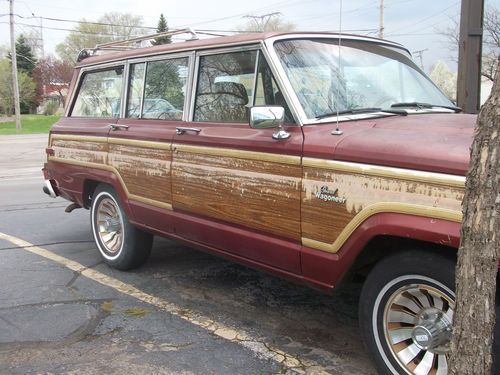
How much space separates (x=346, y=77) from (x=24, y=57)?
225 feet

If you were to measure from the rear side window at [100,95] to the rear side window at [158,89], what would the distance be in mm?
265

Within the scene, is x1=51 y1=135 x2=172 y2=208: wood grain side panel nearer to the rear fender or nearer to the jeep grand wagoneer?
the jeep grand wagoneer

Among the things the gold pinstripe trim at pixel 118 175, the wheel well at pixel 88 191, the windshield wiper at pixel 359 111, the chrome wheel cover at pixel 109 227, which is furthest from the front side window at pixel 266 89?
Answer: the wheel well at pixel 88 191

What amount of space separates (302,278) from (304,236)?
0.29 meters

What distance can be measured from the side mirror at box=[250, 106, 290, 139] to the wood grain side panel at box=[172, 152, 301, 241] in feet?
0.66

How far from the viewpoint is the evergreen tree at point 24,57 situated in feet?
215

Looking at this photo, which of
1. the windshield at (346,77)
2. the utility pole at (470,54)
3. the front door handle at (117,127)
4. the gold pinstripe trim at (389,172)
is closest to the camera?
the gold pinstripe trim at (389,172)

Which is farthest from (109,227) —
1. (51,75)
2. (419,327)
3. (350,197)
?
(51,75)

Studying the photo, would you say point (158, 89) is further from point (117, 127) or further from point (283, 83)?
point (283, 83)

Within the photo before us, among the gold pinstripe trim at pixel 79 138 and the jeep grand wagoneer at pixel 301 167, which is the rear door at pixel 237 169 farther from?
the gold pinstripe trim at pixel 79 138

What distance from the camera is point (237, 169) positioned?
12.0 ft

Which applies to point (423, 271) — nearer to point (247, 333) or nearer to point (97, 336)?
point (247, 333)

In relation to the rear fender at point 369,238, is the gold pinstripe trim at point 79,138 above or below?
above

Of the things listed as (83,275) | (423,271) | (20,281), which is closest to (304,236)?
(423,271)
